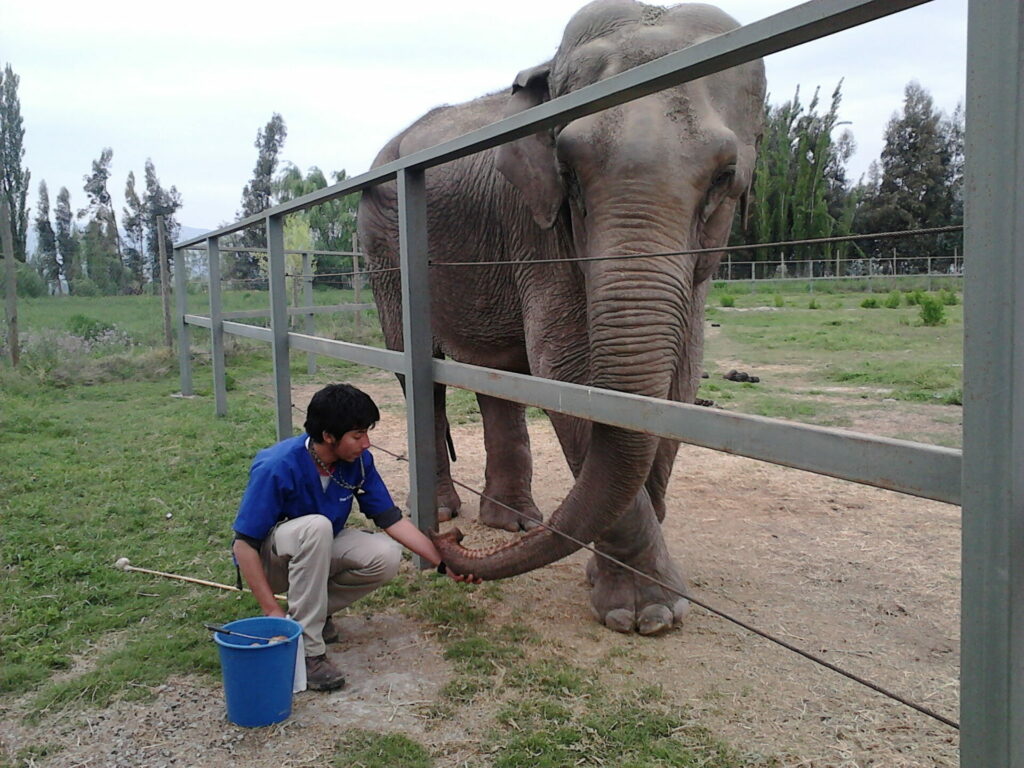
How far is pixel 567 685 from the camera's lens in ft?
10.4

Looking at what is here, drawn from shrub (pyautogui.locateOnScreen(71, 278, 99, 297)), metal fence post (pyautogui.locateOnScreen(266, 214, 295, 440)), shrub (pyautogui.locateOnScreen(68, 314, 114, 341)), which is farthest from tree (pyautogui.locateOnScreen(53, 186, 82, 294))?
metal fence post (pyautogui.locateOnScreen(266, 214, 295, 440))

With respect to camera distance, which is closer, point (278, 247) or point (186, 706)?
point (186, 706)

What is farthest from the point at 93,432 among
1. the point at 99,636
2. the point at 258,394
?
the point at 99,636

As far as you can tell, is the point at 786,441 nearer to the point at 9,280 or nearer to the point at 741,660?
the point at 741,660

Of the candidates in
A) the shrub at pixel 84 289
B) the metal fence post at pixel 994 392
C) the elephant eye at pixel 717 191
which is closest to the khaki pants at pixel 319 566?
the elephant eye at pixel 717 191

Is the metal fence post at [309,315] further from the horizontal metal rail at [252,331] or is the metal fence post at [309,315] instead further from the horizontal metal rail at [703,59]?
the horizontal metal rail at [703,59]

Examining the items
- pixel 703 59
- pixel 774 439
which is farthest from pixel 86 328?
pixel 774 439

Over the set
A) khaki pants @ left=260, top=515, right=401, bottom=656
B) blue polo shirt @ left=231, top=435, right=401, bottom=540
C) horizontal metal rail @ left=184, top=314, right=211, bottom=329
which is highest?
horizontal metal rail @ left=184, top=314, right=211, bottom=329

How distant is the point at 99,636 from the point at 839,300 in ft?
69.3

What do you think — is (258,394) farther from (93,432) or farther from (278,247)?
(278,247)

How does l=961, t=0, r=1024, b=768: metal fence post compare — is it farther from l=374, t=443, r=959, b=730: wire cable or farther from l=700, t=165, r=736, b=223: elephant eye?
l=700, t=165, r=736, b=223: elephant eye

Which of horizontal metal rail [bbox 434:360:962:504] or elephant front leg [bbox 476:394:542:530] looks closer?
horizontal metal rail [bbox 434:360:962:504]

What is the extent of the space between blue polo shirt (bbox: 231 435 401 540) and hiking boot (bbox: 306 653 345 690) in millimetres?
487

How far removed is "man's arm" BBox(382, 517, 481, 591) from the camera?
3342 millimetres
